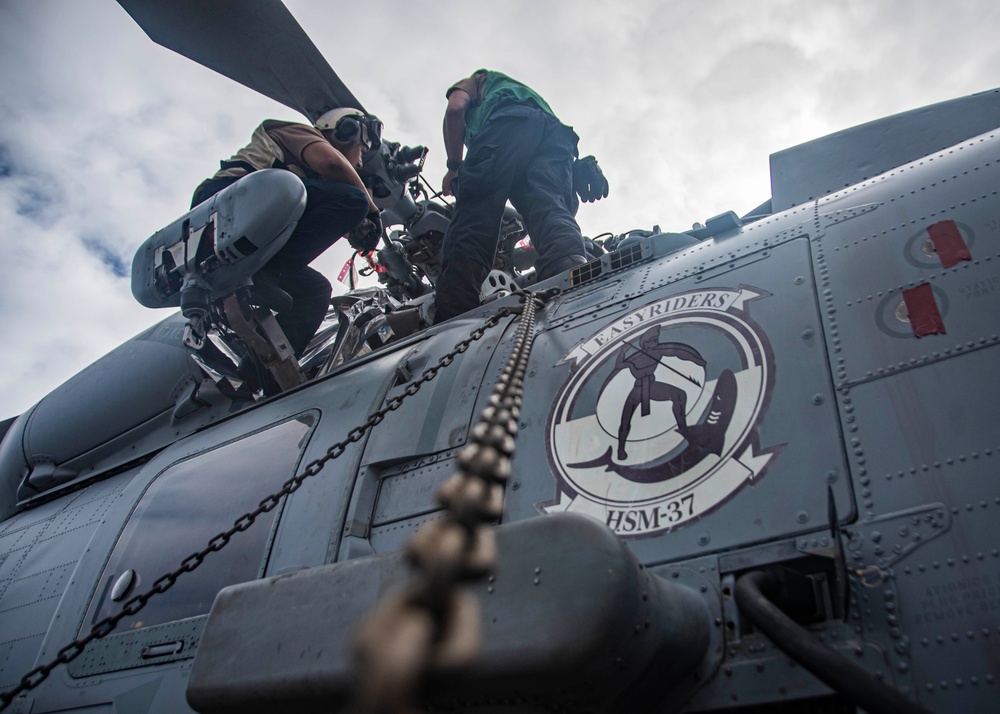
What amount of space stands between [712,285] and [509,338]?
95 centimetres

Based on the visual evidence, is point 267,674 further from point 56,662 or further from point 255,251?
point 255,251

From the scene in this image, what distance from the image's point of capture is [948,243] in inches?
83.8

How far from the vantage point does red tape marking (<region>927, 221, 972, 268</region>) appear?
6.80ft

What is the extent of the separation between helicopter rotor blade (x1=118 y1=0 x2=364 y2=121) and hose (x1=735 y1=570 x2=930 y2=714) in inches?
178

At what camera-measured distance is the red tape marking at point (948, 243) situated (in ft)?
6.80

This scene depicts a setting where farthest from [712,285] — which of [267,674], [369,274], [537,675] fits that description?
[369,274]

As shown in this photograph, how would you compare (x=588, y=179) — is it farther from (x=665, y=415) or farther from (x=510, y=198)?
(x=665, y=415)

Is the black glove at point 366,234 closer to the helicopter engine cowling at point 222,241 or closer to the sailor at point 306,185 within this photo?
the sailor at point 306,185

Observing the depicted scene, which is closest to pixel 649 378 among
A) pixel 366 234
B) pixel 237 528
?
pixel 237 528

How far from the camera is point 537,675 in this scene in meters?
1.34

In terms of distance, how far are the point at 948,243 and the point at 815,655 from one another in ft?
4.54

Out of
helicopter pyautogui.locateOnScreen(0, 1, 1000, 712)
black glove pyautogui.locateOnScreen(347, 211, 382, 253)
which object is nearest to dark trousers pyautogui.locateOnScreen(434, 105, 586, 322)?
helicopter pyautogui.locateOnScreen(0, 1, 1000, 712)

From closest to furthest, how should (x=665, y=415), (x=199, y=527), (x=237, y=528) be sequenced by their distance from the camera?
1. (x=665, y=415)
2. (x=237, y=528)
3. (x=199, y=527)

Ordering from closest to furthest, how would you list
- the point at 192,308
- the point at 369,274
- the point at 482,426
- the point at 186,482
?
1. the point at 482,426
2. the point at 186,482
3. the point at 192,308
4. the point at 369,274
